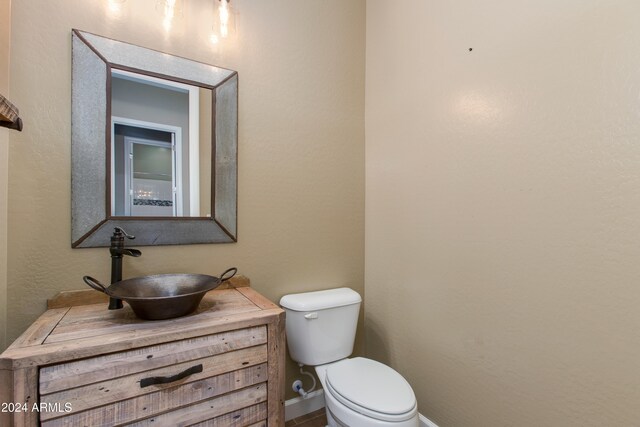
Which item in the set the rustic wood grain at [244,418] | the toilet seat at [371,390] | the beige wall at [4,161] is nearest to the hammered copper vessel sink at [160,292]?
the beige wall at [4,161]


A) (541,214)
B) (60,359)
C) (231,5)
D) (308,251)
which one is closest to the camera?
(60,359)

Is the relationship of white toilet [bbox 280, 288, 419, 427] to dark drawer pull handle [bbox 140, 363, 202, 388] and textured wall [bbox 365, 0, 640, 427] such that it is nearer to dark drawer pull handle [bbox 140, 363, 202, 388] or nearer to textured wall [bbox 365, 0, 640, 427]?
textured wall [bbox 365, 0, 640, 427]

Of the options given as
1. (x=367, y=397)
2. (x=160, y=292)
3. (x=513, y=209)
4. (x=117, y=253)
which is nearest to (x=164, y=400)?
(x=160, y=292)

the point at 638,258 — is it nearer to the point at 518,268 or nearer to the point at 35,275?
the point at 518,268

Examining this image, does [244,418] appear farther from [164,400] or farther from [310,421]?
[310,421]

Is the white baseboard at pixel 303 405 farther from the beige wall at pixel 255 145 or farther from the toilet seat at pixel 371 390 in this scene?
the beige wall at pixel 255 145

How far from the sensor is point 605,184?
95cm

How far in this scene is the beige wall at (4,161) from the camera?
1072 mm

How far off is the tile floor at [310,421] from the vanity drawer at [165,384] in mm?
753

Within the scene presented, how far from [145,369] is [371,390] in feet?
2.86

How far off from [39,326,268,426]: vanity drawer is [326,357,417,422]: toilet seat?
1.20 feet

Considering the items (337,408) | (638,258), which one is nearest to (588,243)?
(638,258)

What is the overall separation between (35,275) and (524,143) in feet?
6.52

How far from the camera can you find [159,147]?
1.40 m
